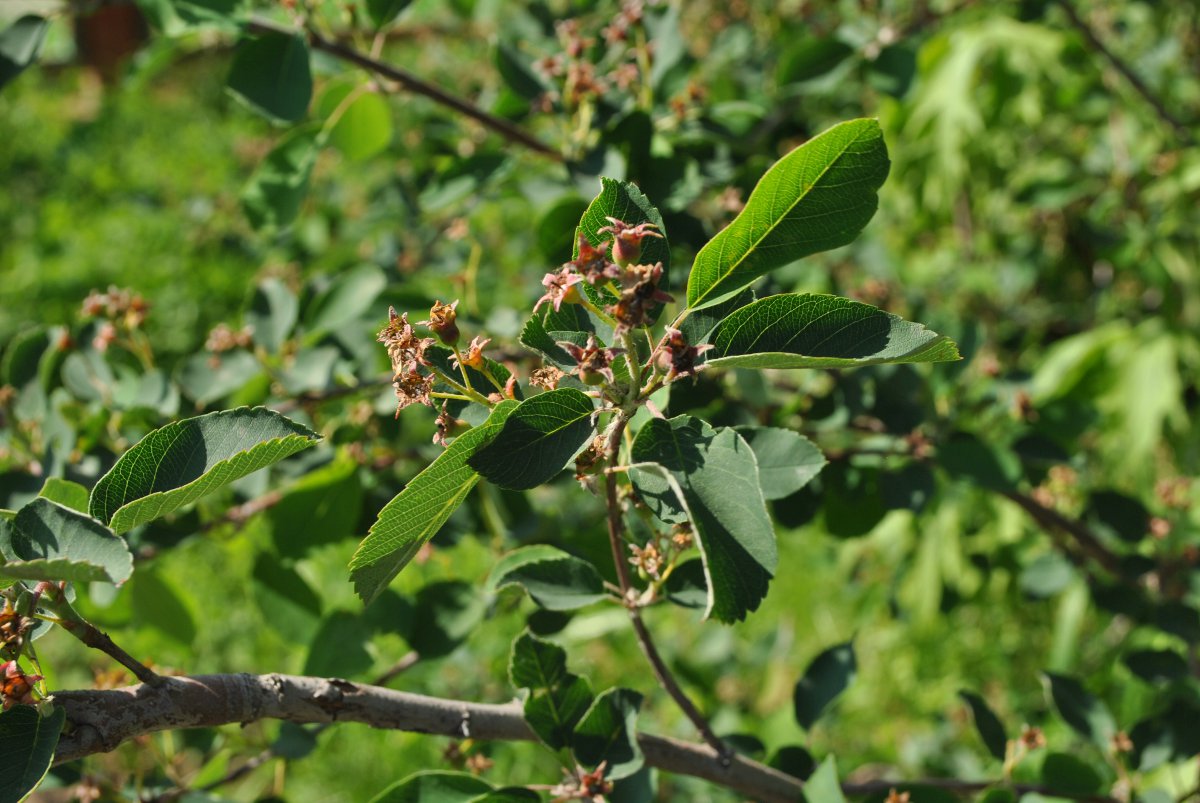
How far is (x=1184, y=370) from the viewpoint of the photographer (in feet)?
9.36

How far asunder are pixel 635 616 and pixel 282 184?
32.7 inches

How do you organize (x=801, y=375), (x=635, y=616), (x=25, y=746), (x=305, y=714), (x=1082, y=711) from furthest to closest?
(x=801, y=375), (x=1082, y=711), (x=635, y=616), (x=305, y=714), (x=25, y=746)

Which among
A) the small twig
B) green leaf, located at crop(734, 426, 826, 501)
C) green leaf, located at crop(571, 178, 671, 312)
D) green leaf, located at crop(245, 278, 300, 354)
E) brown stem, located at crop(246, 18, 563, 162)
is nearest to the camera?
green leaf, located at crop(571, 178, 671, 312)

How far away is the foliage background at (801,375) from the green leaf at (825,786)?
1.08 ft

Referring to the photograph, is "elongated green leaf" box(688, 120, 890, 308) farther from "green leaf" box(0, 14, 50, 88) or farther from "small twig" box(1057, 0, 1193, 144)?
"small twig" box(1057, 0, 1193, 144)

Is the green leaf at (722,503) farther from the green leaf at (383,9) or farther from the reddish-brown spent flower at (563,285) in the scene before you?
the green leaf at (383,9)

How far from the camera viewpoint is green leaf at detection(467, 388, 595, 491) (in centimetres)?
75

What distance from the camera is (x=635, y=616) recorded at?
0.93m

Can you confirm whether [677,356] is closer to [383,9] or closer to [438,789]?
[438,789]

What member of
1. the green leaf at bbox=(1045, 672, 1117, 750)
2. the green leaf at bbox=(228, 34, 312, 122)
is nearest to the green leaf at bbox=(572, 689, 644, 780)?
the green leaf at bbox=(1045, 672, 1117, 750)

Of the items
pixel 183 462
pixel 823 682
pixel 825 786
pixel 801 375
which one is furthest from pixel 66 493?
pixel 801 375

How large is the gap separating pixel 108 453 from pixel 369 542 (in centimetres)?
76

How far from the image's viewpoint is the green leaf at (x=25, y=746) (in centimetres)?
69

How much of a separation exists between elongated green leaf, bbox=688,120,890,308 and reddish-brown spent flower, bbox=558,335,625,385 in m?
0.08
